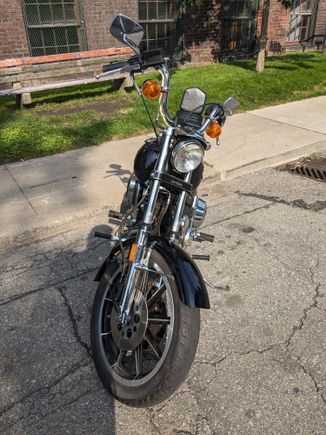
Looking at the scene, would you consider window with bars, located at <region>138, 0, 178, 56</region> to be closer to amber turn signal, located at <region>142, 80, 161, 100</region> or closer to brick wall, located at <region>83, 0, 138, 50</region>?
brick wall, located at <region>83, 0, 138, 50</region>

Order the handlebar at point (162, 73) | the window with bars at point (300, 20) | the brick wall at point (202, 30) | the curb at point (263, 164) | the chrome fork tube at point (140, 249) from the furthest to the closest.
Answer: the window with bars at point (300, 20) < the brick wall at point (202, 30) < the curb at point (263, 164) < the handlebar at point (162, 73) < the chrome fork tube at point (140, 249)

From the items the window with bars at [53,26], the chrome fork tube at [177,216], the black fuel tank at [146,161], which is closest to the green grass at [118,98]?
the window with bars at [53,26]

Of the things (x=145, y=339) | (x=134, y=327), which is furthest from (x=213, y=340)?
(x=134, y=327)

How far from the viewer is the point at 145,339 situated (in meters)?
2.22

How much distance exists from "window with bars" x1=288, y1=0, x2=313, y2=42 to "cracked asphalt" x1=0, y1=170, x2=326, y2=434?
40.7 ft

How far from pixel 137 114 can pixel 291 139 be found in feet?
9.06

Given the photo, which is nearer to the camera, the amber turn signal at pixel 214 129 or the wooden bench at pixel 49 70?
the amber turn signal at pixel 214 129

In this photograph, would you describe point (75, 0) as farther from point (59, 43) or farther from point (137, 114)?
point (137, 114)

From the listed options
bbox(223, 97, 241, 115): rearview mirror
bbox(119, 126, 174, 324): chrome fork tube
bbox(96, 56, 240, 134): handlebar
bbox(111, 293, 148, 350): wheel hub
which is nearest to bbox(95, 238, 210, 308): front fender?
bbox(119, 126, 174, 324): chrome fork tube

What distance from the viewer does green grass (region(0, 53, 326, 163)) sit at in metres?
6.05

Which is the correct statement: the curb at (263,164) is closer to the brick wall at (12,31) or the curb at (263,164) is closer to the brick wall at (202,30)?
the brick wall at (12,31)

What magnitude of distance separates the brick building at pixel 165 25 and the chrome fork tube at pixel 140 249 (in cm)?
829

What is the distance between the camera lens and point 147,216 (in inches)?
84.3

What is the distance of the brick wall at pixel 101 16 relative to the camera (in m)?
9.56
